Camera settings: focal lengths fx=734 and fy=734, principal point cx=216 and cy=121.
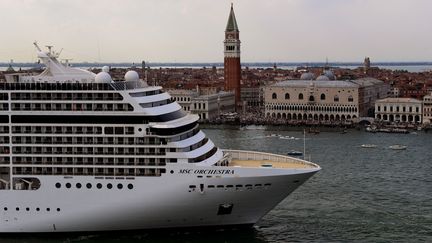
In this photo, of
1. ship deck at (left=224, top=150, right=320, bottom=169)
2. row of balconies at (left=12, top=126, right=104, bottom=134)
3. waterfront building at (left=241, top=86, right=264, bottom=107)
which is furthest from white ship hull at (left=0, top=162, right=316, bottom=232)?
waterfront building at (left=241, top=86, right=264, bottom=107)

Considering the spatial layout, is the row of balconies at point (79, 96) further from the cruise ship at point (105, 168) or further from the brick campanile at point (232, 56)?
the brick campanile at point (232, 56)

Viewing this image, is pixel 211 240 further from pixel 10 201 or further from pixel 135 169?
pixel 10 201

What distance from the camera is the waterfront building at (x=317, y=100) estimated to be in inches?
1994

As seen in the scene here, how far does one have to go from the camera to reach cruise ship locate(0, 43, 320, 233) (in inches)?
615

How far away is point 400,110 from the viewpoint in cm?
4903

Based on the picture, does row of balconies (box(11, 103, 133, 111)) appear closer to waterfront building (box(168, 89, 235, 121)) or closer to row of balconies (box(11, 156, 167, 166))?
row of balconies (box(11, 156, 167, 166))

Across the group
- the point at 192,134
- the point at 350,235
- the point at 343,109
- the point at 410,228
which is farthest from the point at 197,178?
the point at 343,109

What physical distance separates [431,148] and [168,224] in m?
20.5

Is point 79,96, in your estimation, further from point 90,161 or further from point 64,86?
point 90,161

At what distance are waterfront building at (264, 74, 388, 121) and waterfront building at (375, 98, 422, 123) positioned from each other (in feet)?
5.56

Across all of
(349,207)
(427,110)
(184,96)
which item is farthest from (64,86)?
(184,96)

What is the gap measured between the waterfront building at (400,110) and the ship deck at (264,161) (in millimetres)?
32869

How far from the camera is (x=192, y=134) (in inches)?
650

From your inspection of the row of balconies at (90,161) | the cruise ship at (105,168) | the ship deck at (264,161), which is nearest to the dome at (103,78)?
the cruise ship at (105,168)
